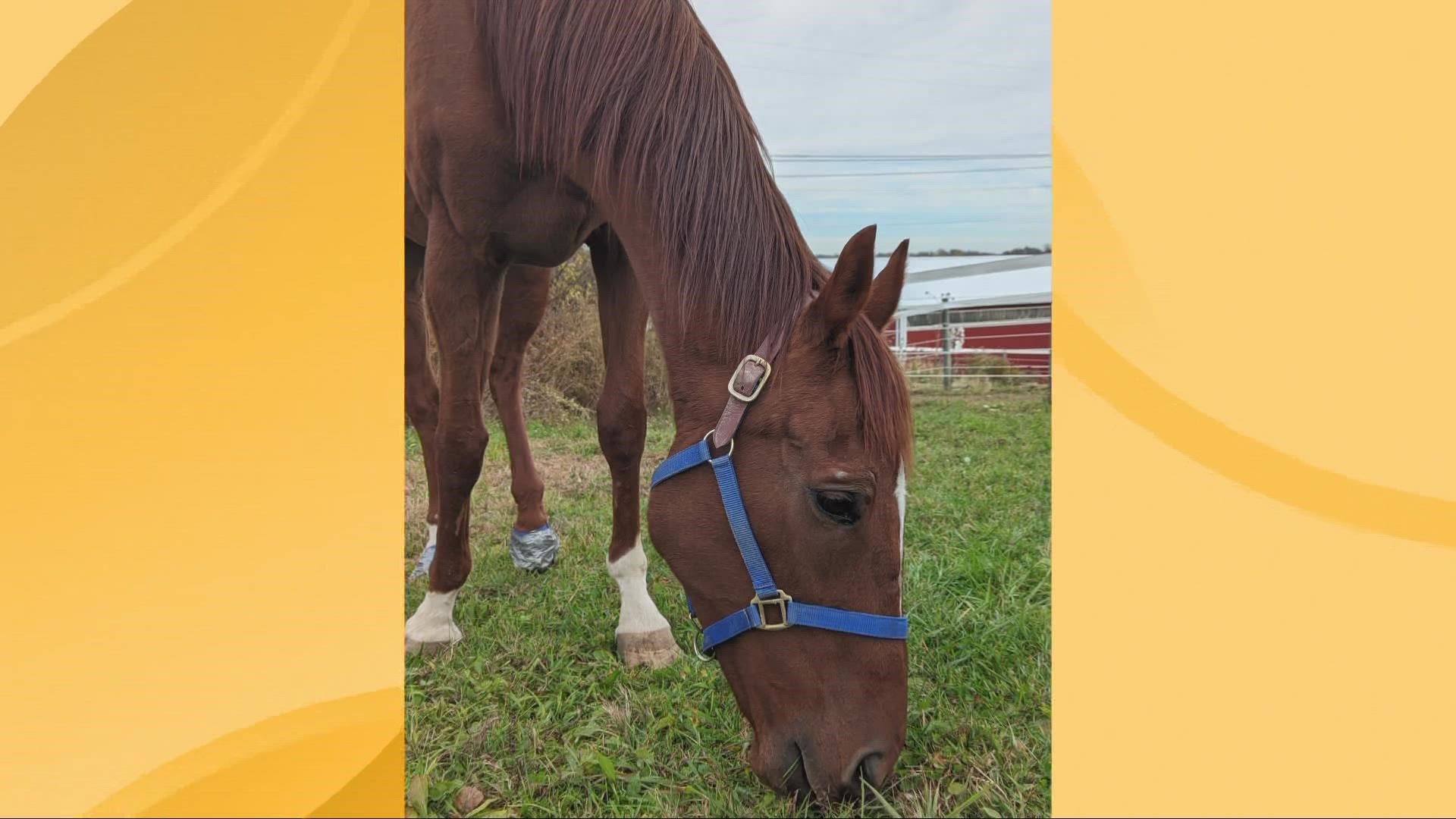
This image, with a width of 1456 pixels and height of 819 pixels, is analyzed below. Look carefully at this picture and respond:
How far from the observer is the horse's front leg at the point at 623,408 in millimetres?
2930

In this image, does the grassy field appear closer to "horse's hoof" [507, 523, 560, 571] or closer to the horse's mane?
"horse's hoof" [507, 523, 560, 571]

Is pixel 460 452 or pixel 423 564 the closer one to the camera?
pixel 460 452

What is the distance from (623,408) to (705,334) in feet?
3.49

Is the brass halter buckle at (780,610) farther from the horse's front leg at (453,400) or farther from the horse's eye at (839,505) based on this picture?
the horse's front leg at (453,400)

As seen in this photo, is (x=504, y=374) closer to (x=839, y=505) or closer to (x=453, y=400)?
(x=453, y=400)
